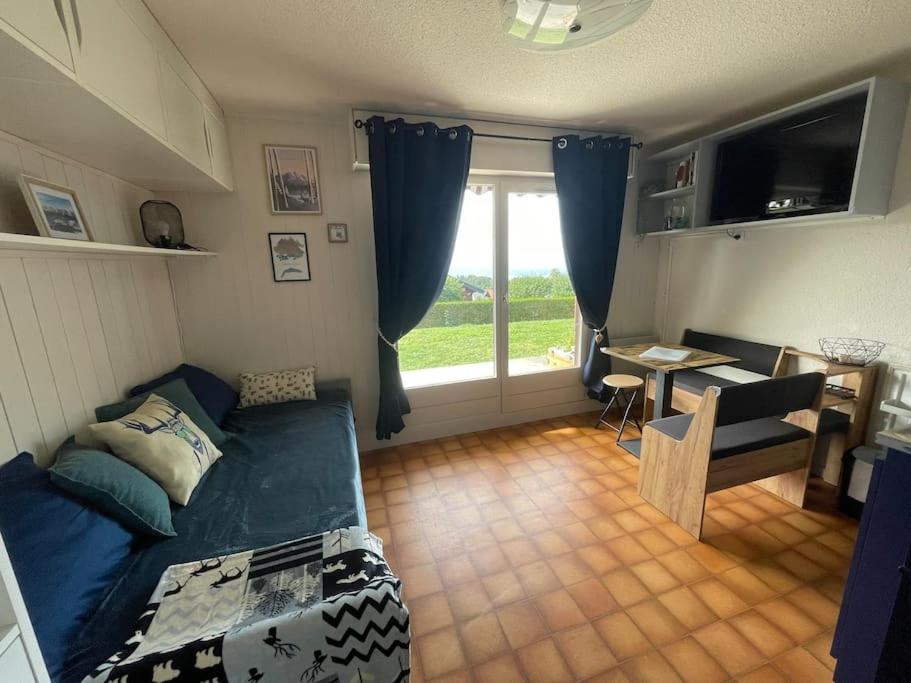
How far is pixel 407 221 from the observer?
102 inches

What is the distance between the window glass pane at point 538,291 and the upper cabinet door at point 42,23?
8.34ft

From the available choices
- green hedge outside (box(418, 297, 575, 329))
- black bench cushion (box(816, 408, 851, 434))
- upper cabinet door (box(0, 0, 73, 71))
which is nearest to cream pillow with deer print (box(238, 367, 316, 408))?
green hedge outside (box(418, 297, 575, 329))

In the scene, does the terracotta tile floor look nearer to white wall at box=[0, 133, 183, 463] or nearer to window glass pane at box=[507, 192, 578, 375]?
window glass pane at box=[507, 192, 578, 375]

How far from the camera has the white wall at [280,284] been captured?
7.98ft

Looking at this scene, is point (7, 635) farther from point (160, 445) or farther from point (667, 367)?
point (667, 367)

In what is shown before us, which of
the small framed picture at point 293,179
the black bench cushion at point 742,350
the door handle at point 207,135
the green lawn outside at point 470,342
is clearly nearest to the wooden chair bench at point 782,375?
the black bench cushion at point 742,350

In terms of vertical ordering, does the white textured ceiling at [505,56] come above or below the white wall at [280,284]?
above

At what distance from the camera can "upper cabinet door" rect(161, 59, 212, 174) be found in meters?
1.51

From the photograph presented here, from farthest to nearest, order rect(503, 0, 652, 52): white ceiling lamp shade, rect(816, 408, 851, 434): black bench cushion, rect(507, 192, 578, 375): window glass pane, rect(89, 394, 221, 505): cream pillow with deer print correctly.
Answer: rect(507, 192, 578, 375): window glass pane → rect(816, 408, 851, 434): black bench cushion → rect(89, 394, 221, 505): cream pillow with deer print → rect(503, 0, 652, 52): white ceiling lamp shade

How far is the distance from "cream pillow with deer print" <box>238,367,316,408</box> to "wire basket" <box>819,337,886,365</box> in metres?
3.34

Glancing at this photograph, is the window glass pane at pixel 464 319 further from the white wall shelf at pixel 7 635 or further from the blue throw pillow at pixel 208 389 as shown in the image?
the white wall shelf at pixel 7 635

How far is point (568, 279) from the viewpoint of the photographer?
129 inches

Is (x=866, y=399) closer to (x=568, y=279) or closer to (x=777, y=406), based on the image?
(x=777, y=406)

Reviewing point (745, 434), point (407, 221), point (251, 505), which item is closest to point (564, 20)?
point (407, 221)
